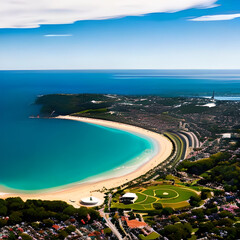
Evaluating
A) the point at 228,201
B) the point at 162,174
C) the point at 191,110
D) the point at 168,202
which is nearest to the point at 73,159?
the point at 162,174

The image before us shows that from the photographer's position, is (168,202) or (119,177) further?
(119,177)

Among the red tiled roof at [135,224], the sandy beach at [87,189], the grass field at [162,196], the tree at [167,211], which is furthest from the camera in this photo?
the sandy beach at [87,189]

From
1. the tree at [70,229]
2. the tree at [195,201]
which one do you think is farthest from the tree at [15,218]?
the tree at [195,201]

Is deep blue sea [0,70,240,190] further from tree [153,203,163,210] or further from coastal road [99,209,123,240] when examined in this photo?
tree [153,203,163,210]

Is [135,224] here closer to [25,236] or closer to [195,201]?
[195,201]

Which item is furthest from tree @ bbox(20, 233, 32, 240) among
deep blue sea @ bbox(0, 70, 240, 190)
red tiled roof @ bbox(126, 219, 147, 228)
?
deep blue sea @ bbox(0, 70, 240, 190)

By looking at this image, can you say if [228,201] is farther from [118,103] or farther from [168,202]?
[118,103]

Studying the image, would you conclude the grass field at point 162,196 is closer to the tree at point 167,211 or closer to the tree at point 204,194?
the tree at point 204,194

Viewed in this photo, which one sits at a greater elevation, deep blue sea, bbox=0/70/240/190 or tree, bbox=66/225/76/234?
deep blue sea, bbox=0/70/240/190
